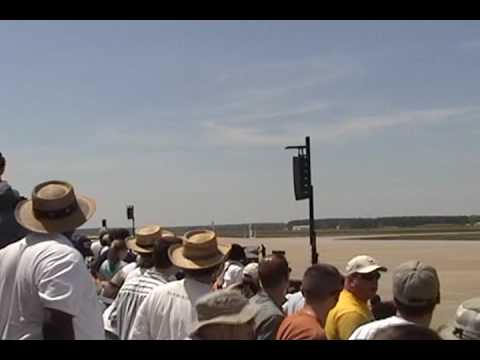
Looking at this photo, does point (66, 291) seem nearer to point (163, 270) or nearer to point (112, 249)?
point (163, 270)

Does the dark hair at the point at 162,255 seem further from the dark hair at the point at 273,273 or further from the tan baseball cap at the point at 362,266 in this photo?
the tan baseball cap at the point at 362,266

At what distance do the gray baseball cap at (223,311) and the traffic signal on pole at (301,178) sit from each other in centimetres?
1112

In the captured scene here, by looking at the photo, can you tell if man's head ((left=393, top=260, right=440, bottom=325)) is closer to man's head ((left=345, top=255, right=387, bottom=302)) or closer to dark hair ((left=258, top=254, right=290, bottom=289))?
man's head ((left=345, top=255, right=387, bottom=302))

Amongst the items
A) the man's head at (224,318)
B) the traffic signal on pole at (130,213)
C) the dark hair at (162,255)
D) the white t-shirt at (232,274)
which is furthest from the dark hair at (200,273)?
the traffic signal on pole at (130,213)

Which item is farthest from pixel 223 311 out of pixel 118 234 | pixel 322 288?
pixel 118 234

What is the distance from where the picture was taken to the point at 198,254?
15.4 feet

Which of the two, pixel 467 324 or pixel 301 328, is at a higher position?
pixel 467 324

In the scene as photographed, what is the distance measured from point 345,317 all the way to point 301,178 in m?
9.69

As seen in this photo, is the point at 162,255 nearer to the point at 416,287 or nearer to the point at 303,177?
the point at 416,287

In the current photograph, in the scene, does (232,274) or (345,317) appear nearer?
(345,317)

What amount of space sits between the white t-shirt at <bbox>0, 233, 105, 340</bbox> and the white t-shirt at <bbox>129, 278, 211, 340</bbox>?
31.8 inches

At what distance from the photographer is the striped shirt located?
194 inches

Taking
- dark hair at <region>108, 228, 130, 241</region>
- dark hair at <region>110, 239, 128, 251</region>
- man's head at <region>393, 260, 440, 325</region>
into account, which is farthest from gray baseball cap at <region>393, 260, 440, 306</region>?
dark hair at <region>108, 228, 130, 241</region>
